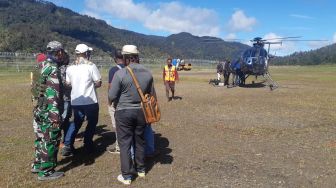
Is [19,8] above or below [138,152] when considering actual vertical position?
above

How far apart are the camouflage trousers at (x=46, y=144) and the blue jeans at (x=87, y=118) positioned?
3.41ft

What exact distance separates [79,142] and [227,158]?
3188 millimetres

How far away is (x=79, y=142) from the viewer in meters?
8.88

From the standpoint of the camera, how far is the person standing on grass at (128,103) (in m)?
6.10

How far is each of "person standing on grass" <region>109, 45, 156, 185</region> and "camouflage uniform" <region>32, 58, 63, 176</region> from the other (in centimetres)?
83

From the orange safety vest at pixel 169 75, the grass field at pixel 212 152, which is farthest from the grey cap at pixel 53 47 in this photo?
the orange safety vest at pixel 169 75

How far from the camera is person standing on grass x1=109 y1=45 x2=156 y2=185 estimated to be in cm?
610

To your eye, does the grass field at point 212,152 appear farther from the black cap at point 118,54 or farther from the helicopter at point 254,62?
the helicopter at point 254,62

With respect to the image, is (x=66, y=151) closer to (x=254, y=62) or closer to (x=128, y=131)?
(x=128, y=131)

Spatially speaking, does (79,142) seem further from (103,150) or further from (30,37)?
(30,37)

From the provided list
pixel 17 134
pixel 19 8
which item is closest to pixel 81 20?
pixel 19 8

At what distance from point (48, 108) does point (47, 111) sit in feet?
0.18

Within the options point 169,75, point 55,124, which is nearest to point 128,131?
point 55,124

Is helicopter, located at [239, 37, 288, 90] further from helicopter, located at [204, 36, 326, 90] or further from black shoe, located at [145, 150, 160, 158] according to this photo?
black shoe, located at [145, 150, 160, 158]
